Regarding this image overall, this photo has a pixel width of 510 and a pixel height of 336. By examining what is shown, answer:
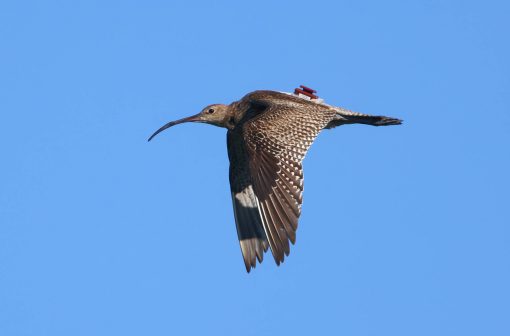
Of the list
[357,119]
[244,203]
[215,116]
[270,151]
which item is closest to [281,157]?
[270,151]

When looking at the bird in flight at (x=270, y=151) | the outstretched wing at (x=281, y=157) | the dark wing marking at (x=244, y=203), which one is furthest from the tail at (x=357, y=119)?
the dark wing marking at (x=244, y=203)

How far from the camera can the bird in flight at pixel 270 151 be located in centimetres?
2431

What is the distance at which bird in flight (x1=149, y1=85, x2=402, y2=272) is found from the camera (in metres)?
24.3

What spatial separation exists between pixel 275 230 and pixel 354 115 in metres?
5.05

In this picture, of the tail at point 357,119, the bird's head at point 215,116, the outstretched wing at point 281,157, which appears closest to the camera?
the outstretched wing at point 281,157

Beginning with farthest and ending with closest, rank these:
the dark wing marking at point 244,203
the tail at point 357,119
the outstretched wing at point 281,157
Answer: the dark wing marking at point 244,203
the tail at point 357,119
the outstretched wing at point 281,157

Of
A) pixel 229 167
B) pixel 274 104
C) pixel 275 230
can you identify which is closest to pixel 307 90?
pixel 274 104

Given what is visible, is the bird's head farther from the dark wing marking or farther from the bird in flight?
the dark wing marking

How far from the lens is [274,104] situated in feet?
90.2

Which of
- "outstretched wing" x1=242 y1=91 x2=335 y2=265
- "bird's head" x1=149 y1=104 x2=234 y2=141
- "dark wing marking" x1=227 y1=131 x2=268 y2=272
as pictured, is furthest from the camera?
"bird's head" x1=149 y1=104 x2=234 y2=141

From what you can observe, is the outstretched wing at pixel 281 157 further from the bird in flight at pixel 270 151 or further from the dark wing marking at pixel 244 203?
the dark wing marking at pixel 244 203

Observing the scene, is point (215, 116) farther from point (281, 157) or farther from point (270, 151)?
point (281, 157)

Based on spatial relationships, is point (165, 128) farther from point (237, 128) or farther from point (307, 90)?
point (307, 90)

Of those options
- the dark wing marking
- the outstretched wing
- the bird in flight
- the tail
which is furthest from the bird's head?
the tail
